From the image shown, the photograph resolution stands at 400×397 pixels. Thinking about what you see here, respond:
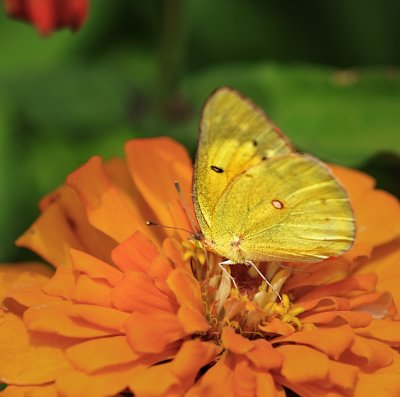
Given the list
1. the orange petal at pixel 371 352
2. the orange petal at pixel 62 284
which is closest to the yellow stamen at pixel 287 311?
the orange petal at pixel 371 352

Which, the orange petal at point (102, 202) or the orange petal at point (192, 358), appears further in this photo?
the orange petal at point (102, 202)

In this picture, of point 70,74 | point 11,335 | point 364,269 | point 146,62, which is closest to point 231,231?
point 364,269

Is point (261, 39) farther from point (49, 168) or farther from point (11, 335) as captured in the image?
point (11, 335)

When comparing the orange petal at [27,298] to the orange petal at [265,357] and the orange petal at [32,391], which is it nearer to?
the orange petal at [32,391]

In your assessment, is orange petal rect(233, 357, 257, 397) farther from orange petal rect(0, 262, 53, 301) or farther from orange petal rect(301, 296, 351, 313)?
orange petal rect(0, 262, 53, 301)

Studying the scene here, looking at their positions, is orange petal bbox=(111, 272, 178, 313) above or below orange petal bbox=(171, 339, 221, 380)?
above

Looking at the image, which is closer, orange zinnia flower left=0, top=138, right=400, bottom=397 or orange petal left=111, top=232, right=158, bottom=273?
orange zinnia flower left=0, top=138, right=400, bottom=397

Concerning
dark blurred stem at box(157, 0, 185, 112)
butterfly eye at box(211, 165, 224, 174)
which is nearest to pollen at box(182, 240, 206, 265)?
butterfly eye at box(211, 165, 224, 174)
